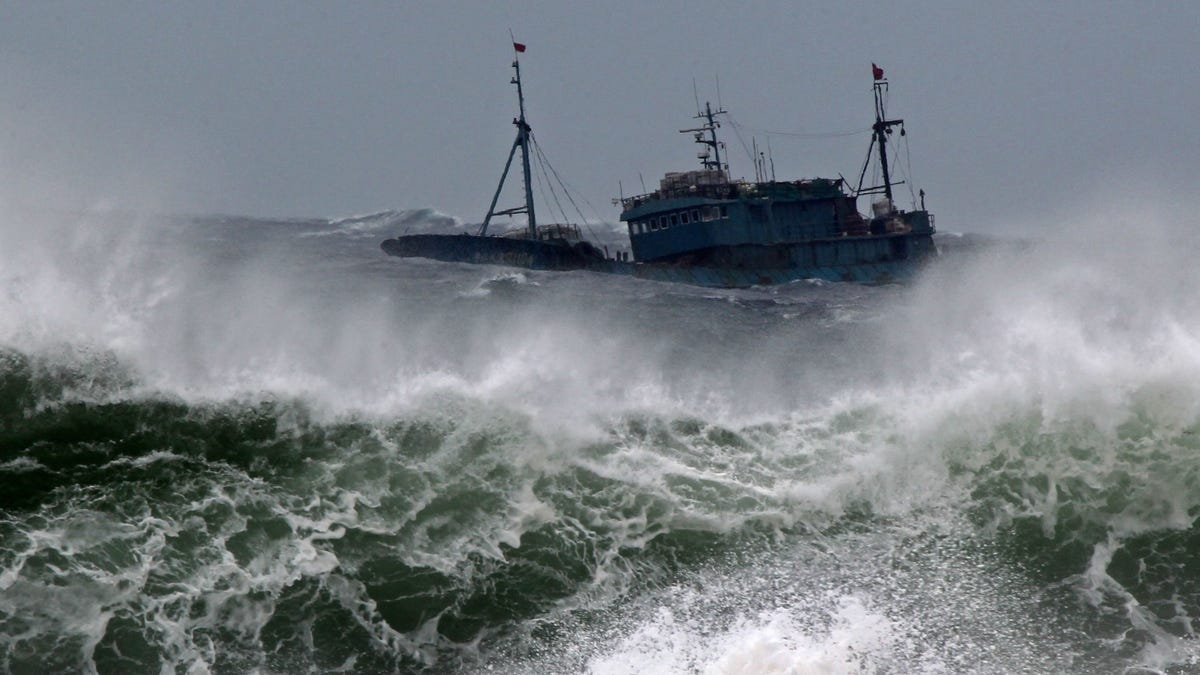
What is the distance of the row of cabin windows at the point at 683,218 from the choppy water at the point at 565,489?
128ft

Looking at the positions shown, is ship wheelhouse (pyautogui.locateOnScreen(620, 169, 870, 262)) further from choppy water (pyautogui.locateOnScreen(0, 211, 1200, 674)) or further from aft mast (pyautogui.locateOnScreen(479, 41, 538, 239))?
choppy water (pyautogui.locateOnScreen(0, 211, 1200, 674))

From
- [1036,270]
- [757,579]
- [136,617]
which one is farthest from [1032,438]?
[136,617]

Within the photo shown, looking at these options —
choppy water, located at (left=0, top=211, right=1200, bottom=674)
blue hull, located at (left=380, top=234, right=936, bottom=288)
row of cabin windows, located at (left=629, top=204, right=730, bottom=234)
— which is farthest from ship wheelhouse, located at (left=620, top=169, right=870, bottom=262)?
choppy water, located at (left=0, top=211, right=1200, bottom=674)

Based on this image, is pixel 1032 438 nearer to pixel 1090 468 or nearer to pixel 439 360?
pixel 1090 468

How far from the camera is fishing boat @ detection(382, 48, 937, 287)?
57688 millimetres

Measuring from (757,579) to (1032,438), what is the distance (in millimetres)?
5328

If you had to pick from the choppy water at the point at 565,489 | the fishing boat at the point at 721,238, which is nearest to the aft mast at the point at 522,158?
the fishing boat at the point at 721,238

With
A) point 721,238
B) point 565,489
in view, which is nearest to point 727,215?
point 721,238

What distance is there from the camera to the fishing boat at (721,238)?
189 ft

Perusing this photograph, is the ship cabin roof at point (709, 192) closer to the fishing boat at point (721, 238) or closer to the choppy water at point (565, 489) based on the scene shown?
the fishing boat at point (721, 238)

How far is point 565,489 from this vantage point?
1741 cm

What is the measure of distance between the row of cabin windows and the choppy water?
3898 cm

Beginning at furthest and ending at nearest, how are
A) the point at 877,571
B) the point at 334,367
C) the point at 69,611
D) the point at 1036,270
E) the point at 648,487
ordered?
the point at 1036,270 → the point at 334,367 → the point at 648,487 → the point at 877,571 → the point at 69,611

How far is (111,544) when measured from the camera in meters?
15.0
